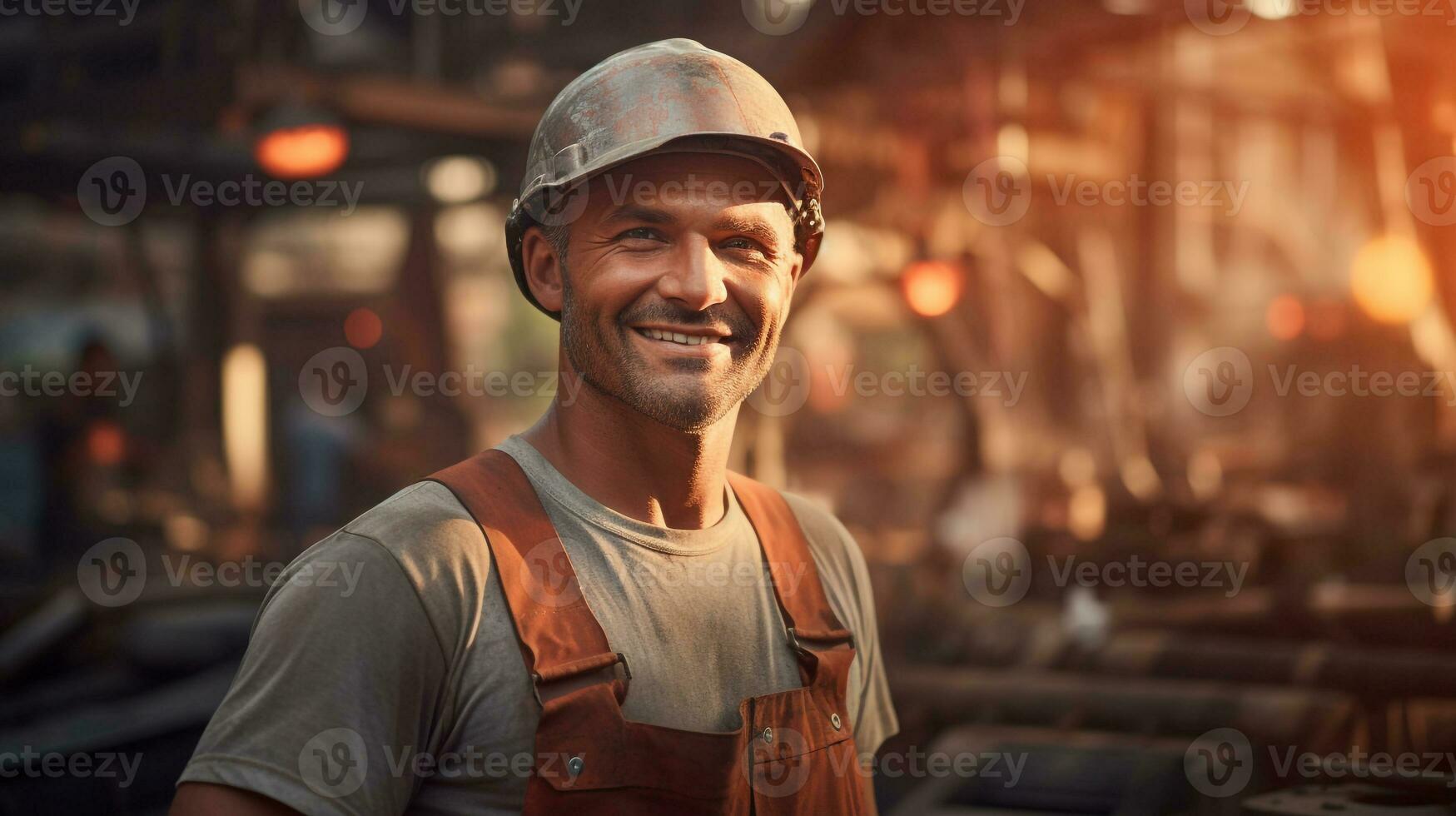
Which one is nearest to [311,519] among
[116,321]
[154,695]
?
[154,695]

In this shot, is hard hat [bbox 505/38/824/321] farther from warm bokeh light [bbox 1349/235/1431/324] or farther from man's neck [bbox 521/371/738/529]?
warm bokeh light [bbox 1349/235/1431/324]

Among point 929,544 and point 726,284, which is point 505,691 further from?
point 929,544

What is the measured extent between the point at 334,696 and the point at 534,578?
0.31 m

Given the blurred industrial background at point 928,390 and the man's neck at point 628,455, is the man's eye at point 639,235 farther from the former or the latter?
the blurred industrial background at point 928,390

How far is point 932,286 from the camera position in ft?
25.8

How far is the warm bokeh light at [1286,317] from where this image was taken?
48.9 feet

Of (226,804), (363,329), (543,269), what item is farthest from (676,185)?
(363,329)

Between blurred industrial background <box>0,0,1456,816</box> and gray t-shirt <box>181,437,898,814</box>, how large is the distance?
1420mm

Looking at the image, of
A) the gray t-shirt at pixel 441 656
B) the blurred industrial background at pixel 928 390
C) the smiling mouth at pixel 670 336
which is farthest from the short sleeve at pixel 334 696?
the blurred industrial background at pixel 928 390

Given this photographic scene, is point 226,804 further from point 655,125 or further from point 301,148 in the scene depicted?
point 301,148

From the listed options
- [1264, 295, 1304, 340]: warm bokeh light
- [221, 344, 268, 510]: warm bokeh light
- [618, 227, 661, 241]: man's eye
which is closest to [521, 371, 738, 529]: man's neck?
[618, 227, 661, 241]: man's eye

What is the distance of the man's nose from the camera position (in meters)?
1.90

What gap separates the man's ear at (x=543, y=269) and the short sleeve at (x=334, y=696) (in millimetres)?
545

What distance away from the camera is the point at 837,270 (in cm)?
836
